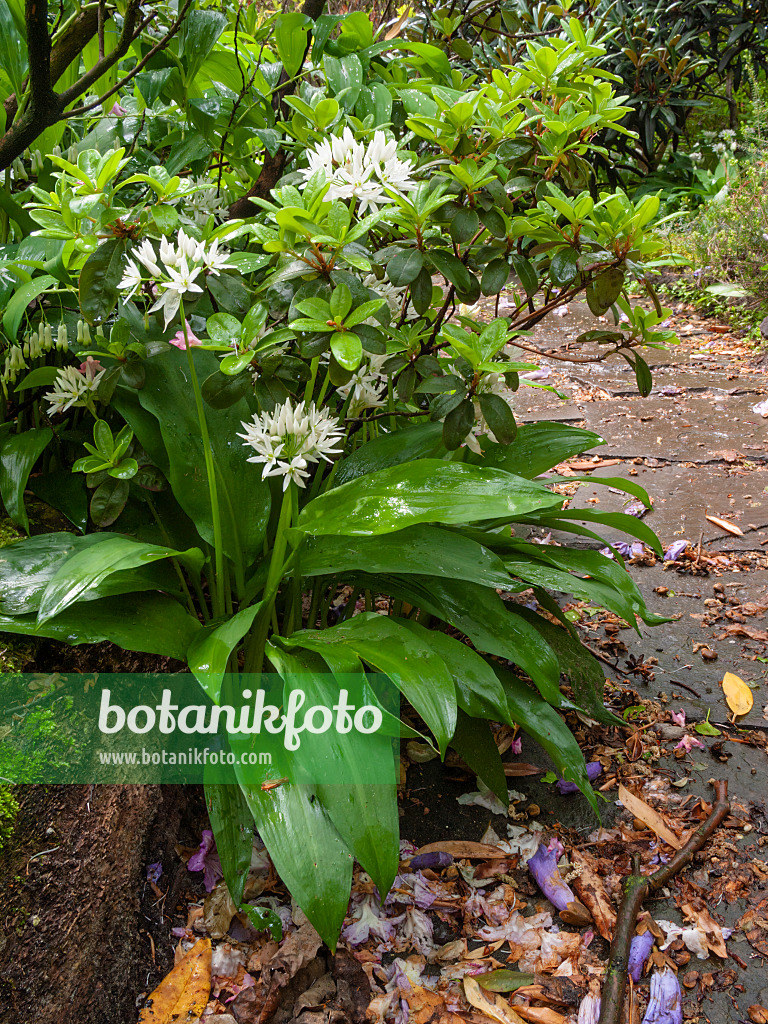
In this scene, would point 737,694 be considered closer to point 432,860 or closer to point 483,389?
point 432,860

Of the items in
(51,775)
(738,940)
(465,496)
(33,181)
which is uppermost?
(33,181)

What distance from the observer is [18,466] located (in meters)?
1.58

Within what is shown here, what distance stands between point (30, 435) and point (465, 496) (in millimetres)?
1038

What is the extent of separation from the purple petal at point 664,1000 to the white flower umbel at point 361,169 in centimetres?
153

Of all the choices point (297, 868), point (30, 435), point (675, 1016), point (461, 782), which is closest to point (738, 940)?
point (675, 1016)

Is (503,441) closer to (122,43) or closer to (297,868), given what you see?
(297,868)

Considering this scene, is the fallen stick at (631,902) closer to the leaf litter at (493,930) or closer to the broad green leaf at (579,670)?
the leaf litter at (493,930)

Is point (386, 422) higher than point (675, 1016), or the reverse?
point (386, 422)

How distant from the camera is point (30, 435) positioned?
1658mm

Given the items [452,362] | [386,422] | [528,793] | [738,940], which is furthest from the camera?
[386,422]

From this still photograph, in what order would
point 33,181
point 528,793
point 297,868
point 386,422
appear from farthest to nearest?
point 386,422 < point 33,181 < point 528,793 < point 297,868

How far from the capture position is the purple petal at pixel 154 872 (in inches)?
55.1

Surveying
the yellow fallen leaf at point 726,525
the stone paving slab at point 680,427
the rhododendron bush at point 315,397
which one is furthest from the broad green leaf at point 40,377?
the stone paving slab at point 680,427

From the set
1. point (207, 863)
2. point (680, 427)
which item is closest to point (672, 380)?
point (680, 427)
